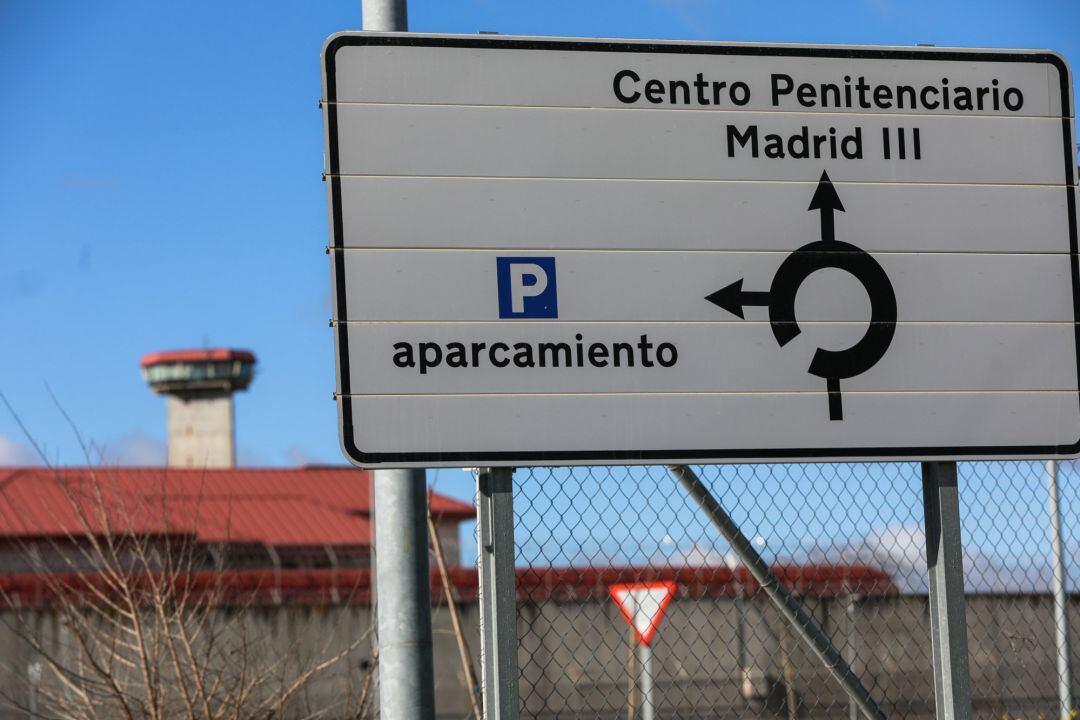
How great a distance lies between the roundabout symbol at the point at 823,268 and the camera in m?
4.36

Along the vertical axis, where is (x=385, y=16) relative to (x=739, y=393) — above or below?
above

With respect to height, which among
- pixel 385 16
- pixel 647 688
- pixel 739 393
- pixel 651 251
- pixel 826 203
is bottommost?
pixel 647 688

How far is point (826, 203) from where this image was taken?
14.6ft

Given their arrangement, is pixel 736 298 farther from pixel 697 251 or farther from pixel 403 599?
pixel 403 599

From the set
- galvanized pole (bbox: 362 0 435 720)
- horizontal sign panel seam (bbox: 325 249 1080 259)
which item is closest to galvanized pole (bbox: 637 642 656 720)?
galvanized pole (bbox: 362 0 435 720)

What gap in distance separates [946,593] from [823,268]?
108 cm

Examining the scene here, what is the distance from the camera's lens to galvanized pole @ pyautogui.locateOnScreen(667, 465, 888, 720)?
4656mm

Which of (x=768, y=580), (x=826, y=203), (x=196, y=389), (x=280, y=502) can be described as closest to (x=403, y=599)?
(x=768, y=580)

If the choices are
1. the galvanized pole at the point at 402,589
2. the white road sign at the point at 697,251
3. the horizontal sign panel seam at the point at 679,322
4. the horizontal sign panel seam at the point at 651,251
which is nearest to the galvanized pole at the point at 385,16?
the galvanized pole at the point at 402,589

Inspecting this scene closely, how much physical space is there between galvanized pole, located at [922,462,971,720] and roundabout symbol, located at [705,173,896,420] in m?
0.43

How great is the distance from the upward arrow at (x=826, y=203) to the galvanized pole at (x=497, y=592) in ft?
4.08

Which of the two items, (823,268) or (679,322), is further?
(823,268)

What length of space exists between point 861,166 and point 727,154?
437mm

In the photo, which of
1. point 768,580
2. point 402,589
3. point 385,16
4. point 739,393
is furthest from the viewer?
point 402,589
